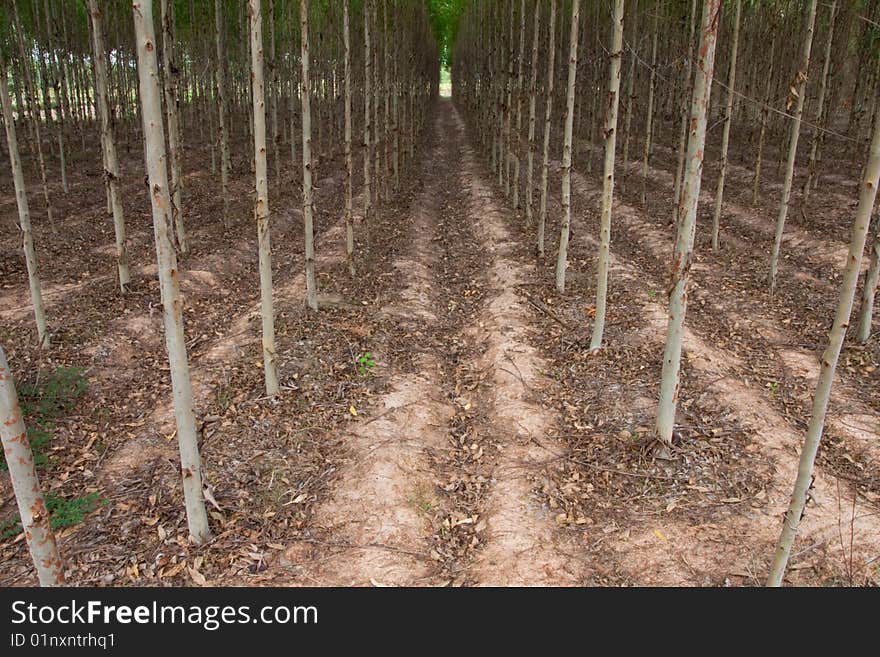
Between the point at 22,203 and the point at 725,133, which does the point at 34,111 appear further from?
the point at 725,133

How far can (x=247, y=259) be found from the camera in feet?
42.4

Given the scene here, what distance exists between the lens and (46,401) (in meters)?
7.05

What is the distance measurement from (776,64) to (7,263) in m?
26.8

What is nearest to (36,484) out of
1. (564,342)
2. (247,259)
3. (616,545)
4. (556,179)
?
(616,545)

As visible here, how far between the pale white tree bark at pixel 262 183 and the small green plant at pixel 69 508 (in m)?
2.26

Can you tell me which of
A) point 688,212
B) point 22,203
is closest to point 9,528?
point 22,203

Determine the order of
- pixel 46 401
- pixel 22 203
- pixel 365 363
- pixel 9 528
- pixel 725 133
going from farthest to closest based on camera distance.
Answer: pixel 725 133 → pixel 365 363 → pixel 22 203 → pixel 46 401 → pixel 9 528

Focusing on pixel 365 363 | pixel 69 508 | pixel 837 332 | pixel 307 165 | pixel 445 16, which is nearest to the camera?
pixel 837 332

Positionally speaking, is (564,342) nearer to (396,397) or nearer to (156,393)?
(396,397)

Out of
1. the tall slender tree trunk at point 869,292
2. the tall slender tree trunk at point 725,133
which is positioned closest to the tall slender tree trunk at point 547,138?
the tall slender tree trunk at point 725,133

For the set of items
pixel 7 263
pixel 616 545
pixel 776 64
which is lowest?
pixel 616 545

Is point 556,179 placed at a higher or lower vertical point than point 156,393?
higher

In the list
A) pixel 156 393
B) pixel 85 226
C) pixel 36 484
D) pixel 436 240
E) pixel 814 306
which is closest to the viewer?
pixel 36 484

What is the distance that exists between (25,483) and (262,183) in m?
4.27
